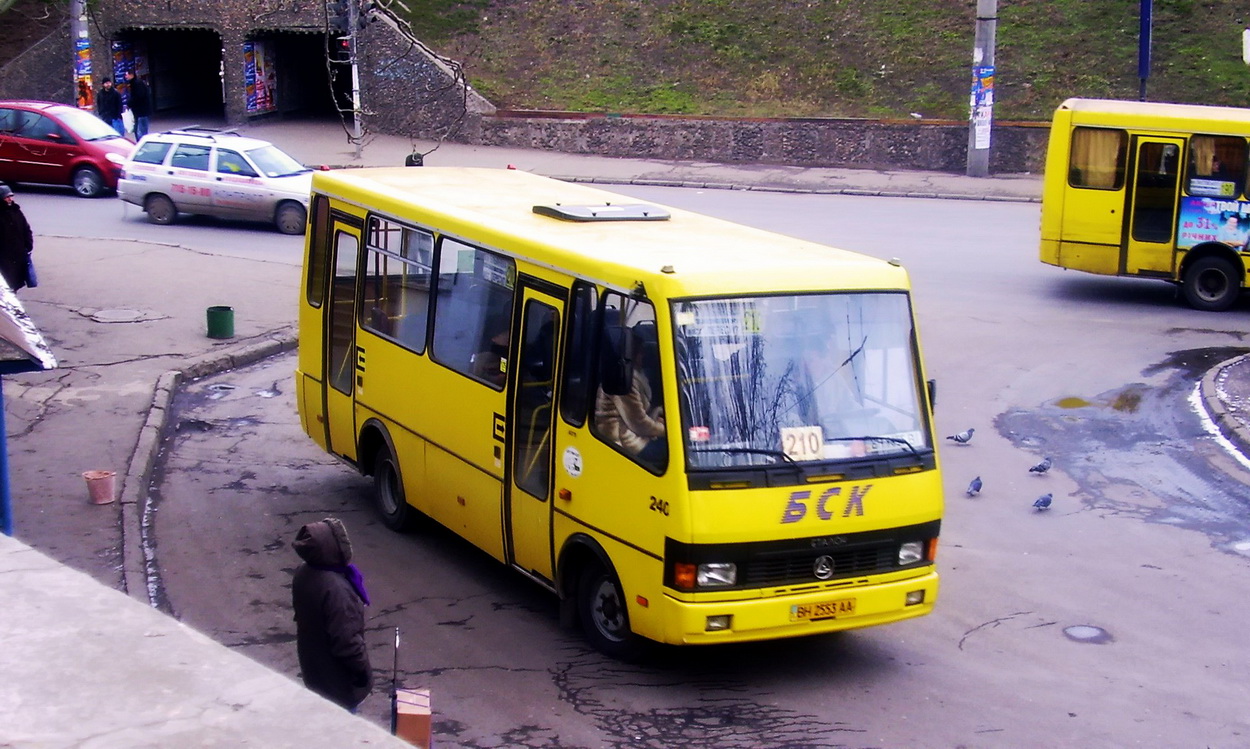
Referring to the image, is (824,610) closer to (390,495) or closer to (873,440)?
(873,440)

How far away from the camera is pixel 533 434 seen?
891cm

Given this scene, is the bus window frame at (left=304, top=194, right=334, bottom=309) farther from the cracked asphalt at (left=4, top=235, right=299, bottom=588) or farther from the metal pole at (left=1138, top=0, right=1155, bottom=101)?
the metal pole at (left=1138, top=0, right=1155, bottom=101)

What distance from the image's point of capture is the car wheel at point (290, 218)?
2409cm

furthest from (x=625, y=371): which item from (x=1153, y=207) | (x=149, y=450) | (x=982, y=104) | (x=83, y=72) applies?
(x=83, y=72)

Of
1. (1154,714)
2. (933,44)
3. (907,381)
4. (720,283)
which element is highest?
(933,44)

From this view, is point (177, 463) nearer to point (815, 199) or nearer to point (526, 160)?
point (815, 199)

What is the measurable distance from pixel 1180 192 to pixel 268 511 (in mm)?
13594

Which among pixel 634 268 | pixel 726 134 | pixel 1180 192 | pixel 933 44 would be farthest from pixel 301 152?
pixel 634 268

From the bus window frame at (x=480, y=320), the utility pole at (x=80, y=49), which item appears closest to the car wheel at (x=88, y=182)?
the utility pole at (x=80, y=49)

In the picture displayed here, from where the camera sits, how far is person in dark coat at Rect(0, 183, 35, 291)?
52.0 feet

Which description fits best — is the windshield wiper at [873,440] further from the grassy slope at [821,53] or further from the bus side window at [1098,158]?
the grassy slope at [821,53]

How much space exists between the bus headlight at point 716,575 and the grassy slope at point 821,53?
94.4ft

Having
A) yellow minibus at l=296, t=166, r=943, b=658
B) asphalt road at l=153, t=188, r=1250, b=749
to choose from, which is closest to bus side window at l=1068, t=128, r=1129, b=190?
asphalt road at l=153, t=188, r=1250, b=749

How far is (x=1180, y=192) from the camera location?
63.1ft
